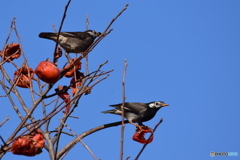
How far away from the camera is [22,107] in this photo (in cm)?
453

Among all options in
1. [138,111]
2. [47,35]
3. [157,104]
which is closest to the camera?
[47,35]

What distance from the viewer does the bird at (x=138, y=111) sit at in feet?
22.0

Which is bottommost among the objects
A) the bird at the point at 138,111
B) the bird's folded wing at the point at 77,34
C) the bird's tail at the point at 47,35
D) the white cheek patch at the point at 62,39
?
the bird at the point at 138,111

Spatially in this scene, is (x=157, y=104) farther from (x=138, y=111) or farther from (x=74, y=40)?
(x=74, y=40)

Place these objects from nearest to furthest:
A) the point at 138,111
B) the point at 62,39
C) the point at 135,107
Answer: the point at 62,39 → the point at 138,111 → the point at 135,107

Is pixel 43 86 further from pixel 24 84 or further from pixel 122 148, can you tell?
pixel 122 148

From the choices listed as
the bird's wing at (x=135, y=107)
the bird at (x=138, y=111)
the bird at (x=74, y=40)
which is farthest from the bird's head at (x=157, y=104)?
the bird at (x=74, y=40)

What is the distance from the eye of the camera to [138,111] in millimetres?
6965

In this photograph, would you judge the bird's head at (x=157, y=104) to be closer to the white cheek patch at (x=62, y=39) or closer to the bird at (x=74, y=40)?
the bird at (x=74, y=40)

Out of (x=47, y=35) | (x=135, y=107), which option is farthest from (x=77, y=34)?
(x=135, y=107)

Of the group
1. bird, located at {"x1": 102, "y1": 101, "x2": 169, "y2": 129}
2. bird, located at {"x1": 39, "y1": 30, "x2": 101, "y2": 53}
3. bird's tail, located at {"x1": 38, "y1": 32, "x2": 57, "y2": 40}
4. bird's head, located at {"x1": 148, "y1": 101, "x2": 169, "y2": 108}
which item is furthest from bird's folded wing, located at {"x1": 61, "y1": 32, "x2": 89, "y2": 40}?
bird's head, located at {"x1": 148, "y1": 101, "x2": 169, "y2": 108}

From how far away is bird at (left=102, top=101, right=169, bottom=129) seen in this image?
6711 millimetres

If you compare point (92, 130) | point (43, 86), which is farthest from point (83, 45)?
point (92, 130)

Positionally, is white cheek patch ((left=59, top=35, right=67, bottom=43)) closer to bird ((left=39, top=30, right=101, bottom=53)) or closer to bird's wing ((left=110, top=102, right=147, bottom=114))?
bird ((left=39, top=30, right=101, bottom=53))
